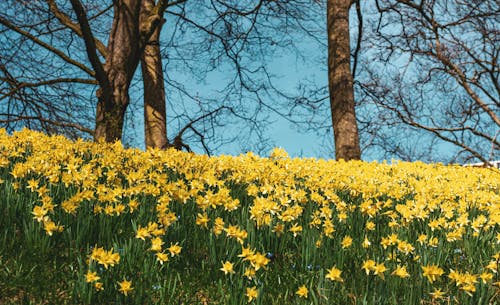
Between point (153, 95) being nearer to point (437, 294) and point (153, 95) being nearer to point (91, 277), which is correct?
point (91, 277)

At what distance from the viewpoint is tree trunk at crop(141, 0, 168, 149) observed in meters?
9.96

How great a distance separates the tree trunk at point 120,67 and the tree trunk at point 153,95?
1.03 metres

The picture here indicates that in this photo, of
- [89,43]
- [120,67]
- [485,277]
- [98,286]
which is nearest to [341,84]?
[120,67]

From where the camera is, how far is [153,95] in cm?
1017

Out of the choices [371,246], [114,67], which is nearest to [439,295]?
[371,246]

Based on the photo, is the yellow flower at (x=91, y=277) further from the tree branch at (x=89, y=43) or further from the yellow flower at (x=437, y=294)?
the tree branch at (x=89, y=43)

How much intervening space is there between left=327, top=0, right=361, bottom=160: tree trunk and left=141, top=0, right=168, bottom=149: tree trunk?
3652mm

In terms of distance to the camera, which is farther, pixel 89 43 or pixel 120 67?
pixel 120 67

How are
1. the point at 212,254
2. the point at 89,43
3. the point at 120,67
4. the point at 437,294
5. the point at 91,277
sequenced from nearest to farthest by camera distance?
1. the point at 91,277
2. the point at 437,294
3. the point at 212,254
4. the point at 89,43
5. the point at 120,67

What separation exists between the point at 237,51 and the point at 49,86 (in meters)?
4.48

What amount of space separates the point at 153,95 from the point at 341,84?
4023 mm

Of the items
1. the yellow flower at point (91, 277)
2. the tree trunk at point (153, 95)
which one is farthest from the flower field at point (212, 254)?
the tree trunk at point (153, 95)

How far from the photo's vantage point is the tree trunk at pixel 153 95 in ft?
32.7

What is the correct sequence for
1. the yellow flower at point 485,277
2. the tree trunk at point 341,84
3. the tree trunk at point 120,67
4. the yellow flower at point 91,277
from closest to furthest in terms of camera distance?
the yellow flower at point 91,277 < the yellow flower at point 485,277 < the tree trunk at point 120,67 < the tree trunk at point 341,84
